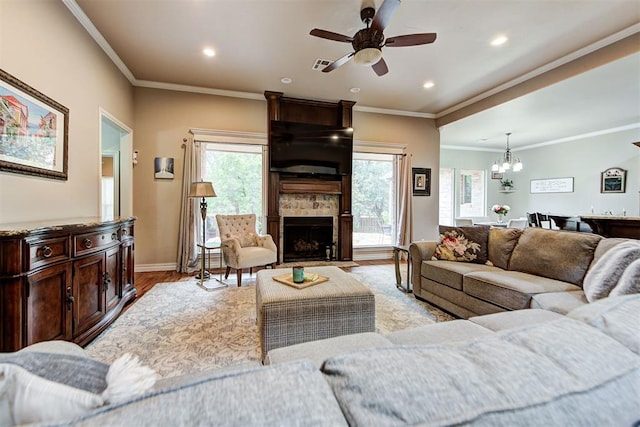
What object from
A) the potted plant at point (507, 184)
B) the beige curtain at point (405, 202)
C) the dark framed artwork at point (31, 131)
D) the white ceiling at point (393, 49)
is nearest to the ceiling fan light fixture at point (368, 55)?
the white ceiling at point (393, 49)

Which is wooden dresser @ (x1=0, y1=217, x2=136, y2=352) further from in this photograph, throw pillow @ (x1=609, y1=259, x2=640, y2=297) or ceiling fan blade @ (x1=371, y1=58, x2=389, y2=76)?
throw pillow @ (x1=609, y1=259, x2=640, y2=297)

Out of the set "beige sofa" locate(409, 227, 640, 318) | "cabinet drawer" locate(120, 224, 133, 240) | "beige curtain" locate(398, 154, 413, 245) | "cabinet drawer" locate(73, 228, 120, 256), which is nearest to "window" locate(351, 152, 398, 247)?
"beige curtain" locate(398, 154, 413, 245)

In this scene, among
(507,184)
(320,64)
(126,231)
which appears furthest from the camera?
(507,184)

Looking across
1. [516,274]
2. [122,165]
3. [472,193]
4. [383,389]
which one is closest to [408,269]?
[516,274]

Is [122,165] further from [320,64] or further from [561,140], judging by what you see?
[561,140]

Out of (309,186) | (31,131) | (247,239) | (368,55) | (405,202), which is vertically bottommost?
(247,239)

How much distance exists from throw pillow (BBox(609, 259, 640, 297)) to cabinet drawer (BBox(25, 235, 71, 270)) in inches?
136

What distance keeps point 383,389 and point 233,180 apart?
474 cm

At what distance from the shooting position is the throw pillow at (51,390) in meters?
0.42

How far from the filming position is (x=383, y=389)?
46cm

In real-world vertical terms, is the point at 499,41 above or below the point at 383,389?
above

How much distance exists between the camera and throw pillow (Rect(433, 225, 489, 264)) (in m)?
2.97

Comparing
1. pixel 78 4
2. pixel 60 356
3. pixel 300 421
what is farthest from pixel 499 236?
pixel 78 4

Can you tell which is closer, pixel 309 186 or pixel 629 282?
pixel 629 282
